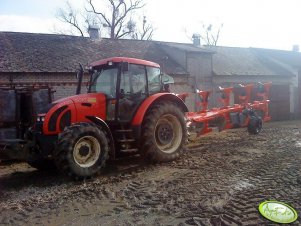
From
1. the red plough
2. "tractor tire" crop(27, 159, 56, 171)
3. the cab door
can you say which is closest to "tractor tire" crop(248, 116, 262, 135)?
the red plough

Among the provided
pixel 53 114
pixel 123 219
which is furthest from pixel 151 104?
pixel 123 219

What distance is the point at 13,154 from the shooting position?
6441 millimetres

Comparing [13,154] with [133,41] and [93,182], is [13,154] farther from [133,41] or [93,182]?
[133,41]

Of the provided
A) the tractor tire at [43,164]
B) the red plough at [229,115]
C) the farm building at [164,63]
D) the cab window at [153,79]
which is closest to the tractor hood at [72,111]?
the tractor tire at [43,164]

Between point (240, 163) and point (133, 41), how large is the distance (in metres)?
15.5

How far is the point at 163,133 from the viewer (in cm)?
827

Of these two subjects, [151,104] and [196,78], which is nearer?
[151,104]

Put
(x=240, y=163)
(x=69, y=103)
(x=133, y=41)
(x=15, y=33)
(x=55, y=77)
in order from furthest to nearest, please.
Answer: (x=133, y=41)
(x=15, y=33)
(x=55, y=77)
(x=240, y=163)
(x=69, y=103)

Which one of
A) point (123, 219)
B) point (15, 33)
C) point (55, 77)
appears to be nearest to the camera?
point (123, 219)

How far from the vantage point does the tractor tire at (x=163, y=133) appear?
25.4 ft

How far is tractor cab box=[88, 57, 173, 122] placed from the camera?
24.8 feet

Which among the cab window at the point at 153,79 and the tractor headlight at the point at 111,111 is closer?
the tractor headlight at the point at 111,111

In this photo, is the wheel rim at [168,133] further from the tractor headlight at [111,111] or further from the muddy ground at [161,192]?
the tractor headlight at [111,111]

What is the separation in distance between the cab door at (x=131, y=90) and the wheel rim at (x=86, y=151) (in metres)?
1.06
